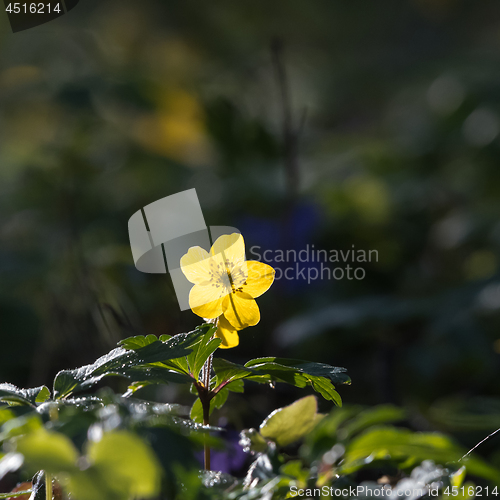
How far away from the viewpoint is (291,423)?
449 mm

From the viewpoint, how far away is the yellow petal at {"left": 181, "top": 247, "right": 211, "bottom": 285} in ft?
1.90

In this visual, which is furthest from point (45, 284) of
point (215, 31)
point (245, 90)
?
point (215, 31)

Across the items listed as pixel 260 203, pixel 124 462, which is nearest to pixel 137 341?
pixel 124 462

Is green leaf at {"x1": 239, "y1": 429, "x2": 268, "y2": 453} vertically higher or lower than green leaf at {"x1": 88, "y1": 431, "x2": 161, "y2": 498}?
lower

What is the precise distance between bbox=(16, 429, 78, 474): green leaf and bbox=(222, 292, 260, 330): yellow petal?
0.30 meters

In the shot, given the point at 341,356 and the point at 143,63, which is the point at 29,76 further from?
the point at 341,356

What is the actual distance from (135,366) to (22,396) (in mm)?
90

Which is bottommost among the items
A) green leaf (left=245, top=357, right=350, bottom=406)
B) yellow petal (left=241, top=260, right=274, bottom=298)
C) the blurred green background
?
the blurred green background

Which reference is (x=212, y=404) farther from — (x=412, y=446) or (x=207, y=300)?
(x=412, y=446)

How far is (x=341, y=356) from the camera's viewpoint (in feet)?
5.32

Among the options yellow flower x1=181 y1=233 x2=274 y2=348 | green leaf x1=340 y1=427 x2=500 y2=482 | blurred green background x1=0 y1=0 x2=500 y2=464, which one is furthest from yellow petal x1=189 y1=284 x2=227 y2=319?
blurred green background x1=0 y1=0 x2=500 y2=464

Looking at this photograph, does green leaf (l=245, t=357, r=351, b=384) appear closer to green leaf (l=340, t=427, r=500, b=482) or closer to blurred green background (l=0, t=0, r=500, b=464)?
green leaf (l=340, t=427, r=500, b=482)

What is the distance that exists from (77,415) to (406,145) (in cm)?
259

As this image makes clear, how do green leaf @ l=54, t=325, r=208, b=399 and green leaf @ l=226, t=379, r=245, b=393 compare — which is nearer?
green leaf @ l=54, t=325, r=208, b=399
